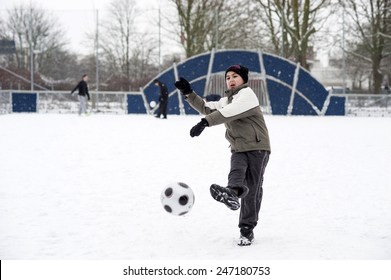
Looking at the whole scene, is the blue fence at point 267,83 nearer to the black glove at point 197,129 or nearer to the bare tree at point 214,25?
the bare tree at point 214,25

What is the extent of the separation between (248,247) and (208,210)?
4.70 ft

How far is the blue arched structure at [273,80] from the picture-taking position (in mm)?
23812

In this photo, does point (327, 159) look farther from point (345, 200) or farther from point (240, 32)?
point (240, 32)

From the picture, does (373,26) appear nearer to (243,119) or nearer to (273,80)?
(273,80)

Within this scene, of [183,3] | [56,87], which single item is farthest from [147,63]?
[183,3]

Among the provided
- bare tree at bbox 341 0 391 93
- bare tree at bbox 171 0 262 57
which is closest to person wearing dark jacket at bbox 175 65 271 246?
bare tree at bbox 171 0 262 57

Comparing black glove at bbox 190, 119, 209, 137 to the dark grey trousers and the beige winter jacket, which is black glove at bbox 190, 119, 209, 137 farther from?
the dark grey trousers

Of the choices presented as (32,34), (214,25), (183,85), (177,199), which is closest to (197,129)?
(183,85)

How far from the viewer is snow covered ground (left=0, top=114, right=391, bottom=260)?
4211 millimetres

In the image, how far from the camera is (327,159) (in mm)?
9523

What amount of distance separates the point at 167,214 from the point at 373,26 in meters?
29.9

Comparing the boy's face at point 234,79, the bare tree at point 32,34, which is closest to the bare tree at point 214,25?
the bare tree at point 32,34

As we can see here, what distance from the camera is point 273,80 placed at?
24000 millimetres

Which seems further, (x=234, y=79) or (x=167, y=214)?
(x=167, y=214)
